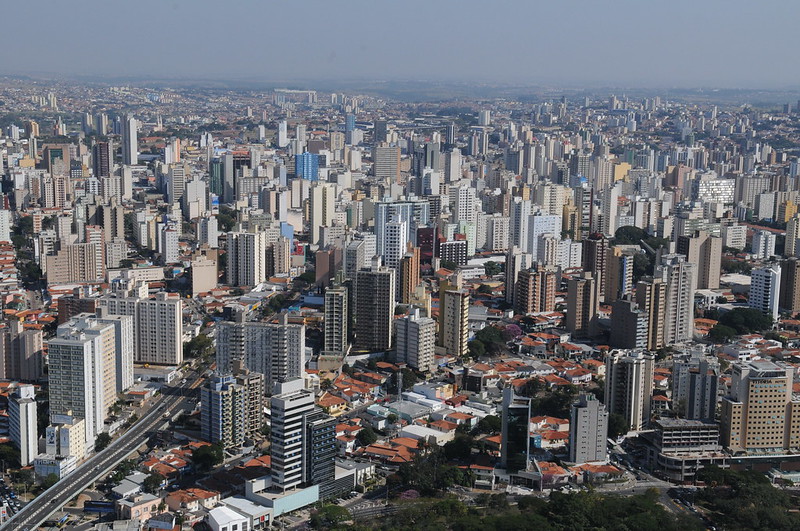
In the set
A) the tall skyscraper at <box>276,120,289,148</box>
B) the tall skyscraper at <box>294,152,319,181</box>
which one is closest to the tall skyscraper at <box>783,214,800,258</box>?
the tall skyscraper at <box>294,152,319,181</box>

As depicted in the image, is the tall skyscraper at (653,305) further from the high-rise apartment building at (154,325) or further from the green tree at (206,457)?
the green tree at (206,457)

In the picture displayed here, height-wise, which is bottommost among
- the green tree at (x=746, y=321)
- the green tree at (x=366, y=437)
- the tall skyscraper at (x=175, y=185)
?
the green tree at (x=366, y=437)

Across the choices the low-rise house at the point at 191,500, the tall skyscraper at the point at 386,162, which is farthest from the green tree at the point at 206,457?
the tall skyscraper at the point at 386,162

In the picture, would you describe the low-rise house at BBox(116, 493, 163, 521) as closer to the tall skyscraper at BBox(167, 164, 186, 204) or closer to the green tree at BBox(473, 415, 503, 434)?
the green tree at BBox(473, 415, 503, 434)

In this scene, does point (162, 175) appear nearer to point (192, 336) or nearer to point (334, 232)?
point (334, 232)

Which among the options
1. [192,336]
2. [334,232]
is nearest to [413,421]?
[192,336]

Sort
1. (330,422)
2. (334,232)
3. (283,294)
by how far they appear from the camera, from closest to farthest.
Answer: (330,422)
(283,294)
(334,232)

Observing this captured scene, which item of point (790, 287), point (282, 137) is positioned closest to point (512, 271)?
point (790, 287)
